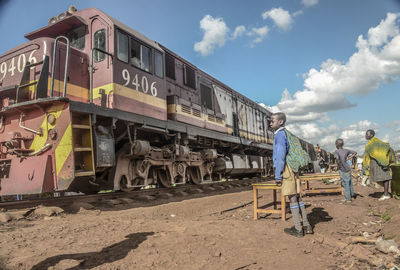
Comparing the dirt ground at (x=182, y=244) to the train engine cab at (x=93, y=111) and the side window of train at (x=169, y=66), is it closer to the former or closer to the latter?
the train engine cab at (x=93, y=111)

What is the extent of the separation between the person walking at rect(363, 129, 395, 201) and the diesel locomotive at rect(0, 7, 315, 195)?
473 cm

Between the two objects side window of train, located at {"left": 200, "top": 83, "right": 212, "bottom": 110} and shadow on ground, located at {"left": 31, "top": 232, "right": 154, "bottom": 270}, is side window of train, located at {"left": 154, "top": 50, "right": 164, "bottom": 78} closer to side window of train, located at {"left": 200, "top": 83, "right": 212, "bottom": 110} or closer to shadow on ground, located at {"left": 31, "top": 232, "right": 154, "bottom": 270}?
side window of train, located at {"left": 200, "top": 83, "right": 212, "bottom": 110}

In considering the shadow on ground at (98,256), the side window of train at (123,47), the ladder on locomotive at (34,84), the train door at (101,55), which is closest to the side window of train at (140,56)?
the side window of train at (123,47)

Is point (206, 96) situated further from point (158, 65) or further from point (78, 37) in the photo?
point (78, 37)

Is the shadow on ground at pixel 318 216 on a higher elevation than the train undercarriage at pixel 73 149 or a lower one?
lower

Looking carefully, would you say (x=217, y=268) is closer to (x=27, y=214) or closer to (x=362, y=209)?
(x=27, y=214)

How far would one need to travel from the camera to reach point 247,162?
13008 mm

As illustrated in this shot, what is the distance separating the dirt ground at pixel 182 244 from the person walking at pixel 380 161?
231 cm

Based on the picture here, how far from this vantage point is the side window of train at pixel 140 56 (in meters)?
6.82

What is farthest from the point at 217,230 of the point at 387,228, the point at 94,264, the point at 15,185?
the point at 15,185

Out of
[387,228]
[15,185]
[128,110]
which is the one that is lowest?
[387,228]

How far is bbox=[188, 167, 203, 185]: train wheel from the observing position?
384 inches

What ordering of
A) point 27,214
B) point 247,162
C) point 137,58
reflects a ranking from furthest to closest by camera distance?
point 247,162
point 137,58
point 27,214

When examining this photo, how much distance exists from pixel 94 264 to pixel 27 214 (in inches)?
110
